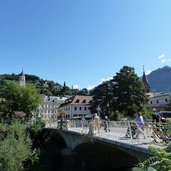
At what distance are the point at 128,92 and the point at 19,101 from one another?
19.7m

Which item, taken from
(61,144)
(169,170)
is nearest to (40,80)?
(61,144)

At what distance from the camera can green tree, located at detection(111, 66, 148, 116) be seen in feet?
185

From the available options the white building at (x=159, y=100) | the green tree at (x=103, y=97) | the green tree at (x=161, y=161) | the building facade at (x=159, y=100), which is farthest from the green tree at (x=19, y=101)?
the white building at (x=159, y=100)

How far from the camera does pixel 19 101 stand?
175ft

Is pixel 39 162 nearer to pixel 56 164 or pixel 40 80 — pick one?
pixel 56 164

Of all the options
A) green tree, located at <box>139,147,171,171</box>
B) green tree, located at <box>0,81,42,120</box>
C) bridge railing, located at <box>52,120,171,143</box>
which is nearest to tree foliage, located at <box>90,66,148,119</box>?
green tree, located at <box>0,81,42,120</box>

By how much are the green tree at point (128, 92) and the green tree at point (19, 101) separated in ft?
49.4

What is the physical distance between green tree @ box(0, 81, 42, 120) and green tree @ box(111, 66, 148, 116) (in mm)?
15054

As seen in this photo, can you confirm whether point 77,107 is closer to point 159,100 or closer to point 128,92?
point 159,100

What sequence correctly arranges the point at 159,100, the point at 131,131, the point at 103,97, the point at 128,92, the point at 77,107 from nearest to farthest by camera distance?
1. the point at 131,131
2. the point at 128,92
3. the point at 103,97
4. the point at 77,107
5. the point at 159,100

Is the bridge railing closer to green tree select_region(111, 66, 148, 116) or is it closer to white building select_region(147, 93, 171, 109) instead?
green tree select_region(111, 66, 148, 116)

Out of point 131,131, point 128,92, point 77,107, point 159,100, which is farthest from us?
point 159,100

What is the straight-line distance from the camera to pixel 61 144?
42.5 m

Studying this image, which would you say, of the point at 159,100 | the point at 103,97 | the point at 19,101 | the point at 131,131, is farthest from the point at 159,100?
the point at 131,131
